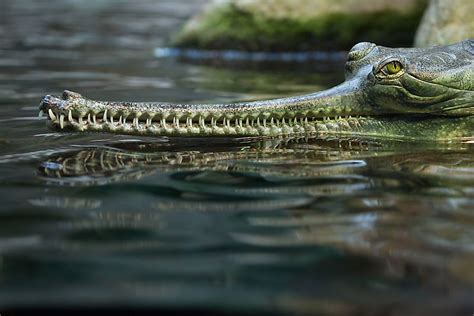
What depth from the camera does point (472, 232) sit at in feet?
11.4

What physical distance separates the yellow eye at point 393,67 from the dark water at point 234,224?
20.7 inches

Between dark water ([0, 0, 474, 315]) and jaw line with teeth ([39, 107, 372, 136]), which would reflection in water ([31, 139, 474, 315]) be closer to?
dark water ([0, 0, 474, 315])

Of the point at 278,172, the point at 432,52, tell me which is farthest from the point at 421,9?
the point at 278,172

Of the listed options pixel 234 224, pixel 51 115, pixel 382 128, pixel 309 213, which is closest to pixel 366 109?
pixel 382 128

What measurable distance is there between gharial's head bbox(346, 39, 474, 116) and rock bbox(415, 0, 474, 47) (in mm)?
3386

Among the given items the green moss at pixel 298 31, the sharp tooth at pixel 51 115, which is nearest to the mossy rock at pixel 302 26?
the green moss at pixel 298 31

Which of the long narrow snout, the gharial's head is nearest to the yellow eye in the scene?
the gharial's head

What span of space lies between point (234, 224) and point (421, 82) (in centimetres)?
248

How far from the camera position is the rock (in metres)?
8.96

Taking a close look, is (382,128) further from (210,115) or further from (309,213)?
(309,213)

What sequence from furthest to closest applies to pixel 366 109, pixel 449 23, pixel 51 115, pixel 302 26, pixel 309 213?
pixel 302 26
pixel 449 23
pixel 366 109
pixel 51 115
pixel 309 213

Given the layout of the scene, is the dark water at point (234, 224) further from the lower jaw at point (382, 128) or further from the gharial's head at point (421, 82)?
the gharial's head at point (421, 82)

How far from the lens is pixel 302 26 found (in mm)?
12133

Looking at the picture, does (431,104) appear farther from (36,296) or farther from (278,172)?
(36,296)
